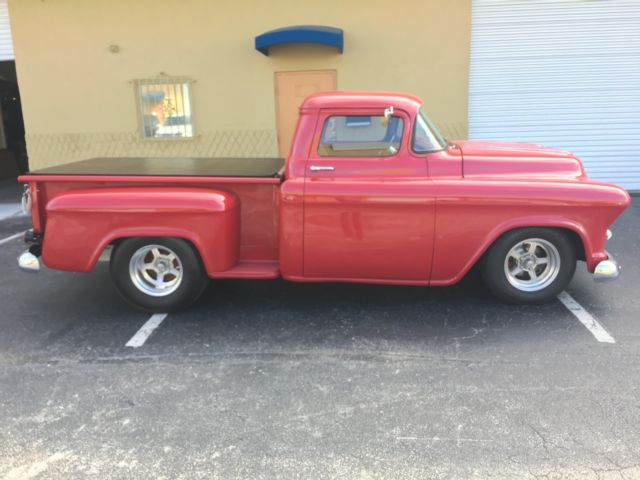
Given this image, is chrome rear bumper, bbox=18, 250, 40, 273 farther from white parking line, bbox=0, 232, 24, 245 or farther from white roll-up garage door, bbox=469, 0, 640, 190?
white roll-up garage door, bbox=469, 0, 640, 190

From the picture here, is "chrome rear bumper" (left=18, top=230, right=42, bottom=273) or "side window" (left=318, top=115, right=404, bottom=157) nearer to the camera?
"side window" (left=318, top=115, right=404, bottom=157)

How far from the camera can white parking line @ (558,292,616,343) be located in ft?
13.5

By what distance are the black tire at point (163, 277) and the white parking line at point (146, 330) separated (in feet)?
0.25

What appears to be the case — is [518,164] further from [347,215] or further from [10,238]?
[10,238]

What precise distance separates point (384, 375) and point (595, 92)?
352 inches

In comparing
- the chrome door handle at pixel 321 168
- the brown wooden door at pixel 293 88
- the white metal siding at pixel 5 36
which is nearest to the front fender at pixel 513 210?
the chrome door handle at pixel 321 168

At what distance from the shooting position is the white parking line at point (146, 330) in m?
4.18

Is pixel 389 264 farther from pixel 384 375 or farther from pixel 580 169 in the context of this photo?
pixel 580 169

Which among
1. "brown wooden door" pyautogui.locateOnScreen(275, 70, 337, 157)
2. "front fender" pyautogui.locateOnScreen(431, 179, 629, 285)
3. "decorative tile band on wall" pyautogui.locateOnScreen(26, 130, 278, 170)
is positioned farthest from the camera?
"decorative tile band on wall" pyautogui.locateOnScreen(26, 130, 278, 170)

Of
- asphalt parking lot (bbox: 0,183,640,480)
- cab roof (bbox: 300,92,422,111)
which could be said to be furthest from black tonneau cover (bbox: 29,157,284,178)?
asphalt parking lot (bbox: 0,183,640,480)

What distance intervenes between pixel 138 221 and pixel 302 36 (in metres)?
5.93

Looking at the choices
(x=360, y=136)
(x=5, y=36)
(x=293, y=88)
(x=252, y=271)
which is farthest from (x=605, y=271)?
(x=5, y=36)

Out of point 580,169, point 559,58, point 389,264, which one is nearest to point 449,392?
point 389,264

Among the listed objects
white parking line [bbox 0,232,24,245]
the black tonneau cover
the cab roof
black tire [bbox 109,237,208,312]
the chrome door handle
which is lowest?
white parking line [bbox 0,232,24,245]
